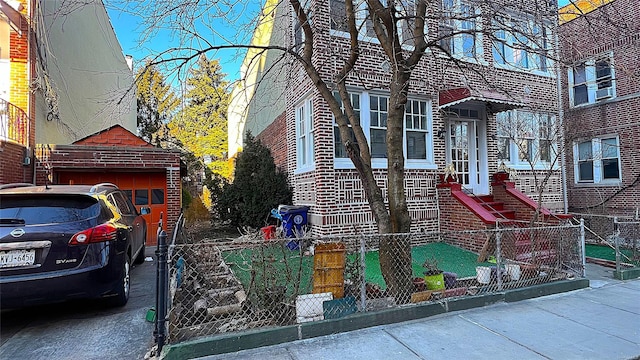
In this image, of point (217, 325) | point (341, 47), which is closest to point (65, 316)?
point (217, 325)

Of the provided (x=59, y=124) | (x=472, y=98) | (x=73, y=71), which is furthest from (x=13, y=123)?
(x=472, y=98)

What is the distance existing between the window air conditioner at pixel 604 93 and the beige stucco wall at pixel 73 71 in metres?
16.2

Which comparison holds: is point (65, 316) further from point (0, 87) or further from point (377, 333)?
point (0, 87)

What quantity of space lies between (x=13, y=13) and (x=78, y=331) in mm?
8603

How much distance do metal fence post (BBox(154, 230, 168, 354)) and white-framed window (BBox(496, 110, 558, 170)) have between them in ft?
33.9

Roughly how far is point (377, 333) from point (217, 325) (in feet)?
5.98

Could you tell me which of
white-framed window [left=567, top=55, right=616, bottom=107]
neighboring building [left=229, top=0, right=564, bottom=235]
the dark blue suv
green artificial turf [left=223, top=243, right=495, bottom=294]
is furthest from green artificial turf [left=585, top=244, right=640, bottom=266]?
the dark blue suv

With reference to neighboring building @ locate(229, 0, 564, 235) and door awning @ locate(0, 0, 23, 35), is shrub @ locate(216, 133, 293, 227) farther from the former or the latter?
door awning @ locate(0, 0, 23, 35)

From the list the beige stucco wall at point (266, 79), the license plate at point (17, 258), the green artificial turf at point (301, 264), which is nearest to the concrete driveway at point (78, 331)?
the license plate at point (17, 258)

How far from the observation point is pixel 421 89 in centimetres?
952

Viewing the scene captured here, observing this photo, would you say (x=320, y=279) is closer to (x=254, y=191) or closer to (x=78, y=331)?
(x=78, y=331)

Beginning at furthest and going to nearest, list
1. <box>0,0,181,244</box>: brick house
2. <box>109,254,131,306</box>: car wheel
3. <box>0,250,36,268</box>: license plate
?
1. <box>0,0,181,244</box>: brick house
2. <box>109,254,131,306</box>: car wheel
3. <box>0,250,36,268</box>: license plate

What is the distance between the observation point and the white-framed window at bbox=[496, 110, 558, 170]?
35.5 ft

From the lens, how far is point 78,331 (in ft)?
13.0
